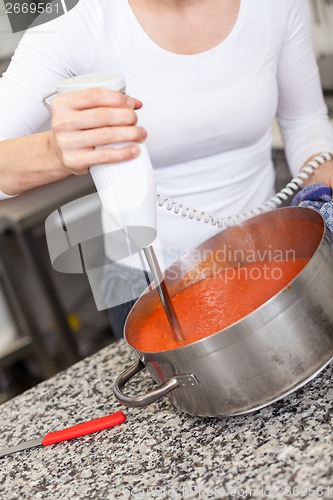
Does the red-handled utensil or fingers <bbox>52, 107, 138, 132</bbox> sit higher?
fingers <bbox>52, 107, 138, 132</bbox>

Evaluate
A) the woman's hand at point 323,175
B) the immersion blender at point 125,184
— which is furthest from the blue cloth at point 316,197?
the immersion blender at point 125,184

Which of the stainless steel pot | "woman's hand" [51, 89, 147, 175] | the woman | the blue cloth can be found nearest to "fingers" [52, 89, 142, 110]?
"woman's hand" [51, 89, 147, 175]

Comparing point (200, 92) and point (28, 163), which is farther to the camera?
point (200, 92)

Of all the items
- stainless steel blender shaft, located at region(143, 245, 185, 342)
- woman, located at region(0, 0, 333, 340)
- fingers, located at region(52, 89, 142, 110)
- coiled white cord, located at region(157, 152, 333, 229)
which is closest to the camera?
fingers, located at region(52, 89, 142, 110)

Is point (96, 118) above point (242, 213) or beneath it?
above

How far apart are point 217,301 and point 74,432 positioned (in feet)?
0.81

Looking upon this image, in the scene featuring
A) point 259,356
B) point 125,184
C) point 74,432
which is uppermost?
point 125,184

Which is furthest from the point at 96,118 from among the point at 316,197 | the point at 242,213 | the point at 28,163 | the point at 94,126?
the point at 242,213

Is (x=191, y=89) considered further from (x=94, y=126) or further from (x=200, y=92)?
(x=94, y=126)

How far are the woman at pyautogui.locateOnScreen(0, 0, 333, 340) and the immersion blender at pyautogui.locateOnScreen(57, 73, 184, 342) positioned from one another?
4.4 inches

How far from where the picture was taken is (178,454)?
78 centimetres

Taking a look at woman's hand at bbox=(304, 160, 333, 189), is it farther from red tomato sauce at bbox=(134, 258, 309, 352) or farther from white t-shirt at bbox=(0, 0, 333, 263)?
red tomato sauce at bbox=(134, 258, 309, 352)

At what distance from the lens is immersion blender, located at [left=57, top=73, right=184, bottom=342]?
0.69 meters

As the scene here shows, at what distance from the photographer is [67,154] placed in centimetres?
74
